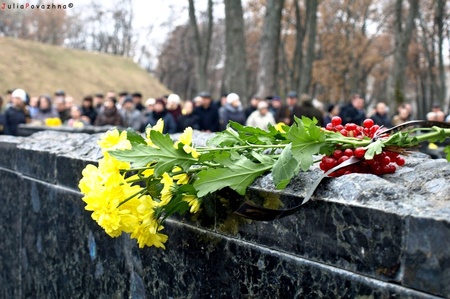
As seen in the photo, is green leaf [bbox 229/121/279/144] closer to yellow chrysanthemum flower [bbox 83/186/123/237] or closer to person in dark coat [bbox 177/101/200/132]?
yellow chrysanthemum flower [bbox 83/186/123/237]

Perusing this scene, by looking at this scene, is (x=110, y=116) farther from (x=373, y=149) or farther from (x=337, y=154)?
(x=373, y=149)

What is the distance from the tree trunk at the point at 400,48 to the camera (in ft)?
70.8

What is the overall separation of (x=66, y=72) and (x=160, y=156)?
4275 centimetres

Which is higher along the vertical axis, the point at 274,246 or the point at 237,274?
the point at 274,246

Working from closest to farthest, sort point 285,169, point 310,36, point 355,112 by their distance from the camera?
point 285,169, point 355,112, point 310,36

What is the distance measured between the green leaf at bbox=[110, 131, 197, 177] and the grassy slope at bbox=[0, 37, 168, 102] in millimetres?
34569

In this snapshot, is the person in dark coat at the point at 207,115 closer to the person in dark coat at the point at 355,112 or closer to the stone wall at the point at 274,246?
the person in dark coat at the point at 355,112

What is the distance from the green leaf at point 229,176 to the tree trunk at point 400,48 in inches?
815

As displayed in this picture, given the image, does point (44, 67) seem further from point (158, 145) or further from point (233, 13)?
point (158, 145)

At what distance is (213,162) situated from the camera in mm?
2119

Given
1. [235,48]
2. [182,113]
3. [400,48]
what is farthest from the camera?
[400,48]

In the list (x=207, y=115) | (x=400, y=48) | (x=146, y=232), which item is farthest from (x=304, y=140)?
(x=400, y=48)

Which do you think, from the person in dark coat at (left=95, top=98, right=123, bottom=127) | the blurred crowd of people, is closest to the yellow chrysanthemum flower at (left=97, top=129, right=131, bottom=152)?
the blurred crowd of people

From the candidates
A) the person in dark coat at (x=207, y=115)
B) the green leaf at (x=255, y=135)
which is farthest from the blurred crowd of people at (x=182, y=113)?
the green leaf at (x=255, y=135)
